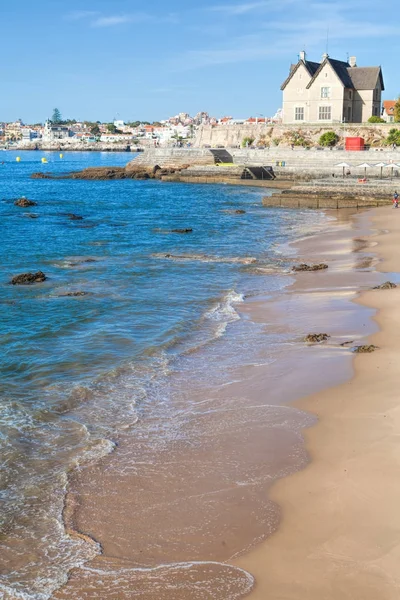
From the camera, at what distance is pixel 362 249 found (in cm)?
2833

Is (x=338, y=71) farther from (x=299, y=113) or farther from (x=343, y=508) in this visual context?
(x=343, y=508)

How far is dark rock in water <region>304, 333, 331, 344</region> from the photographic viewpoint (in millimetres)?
14766

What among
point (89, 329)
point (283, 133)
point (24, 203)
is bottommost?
point (89, 329)

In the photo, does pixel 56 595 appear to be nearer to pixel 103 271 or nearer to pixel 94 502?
pixel 94 502

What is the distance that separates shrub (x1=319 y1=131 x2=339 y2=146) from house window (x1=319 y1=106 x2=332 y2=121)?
612 centimetres

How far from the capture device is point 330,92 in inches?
3081

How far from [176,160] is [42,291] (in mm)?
60878

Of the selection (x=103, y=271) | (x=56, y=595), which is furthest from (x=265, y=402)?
(x=103, y=271)

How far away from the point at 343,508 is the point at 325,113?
77128mm

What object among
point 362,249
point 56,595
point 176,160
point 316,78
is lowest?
point 56,595

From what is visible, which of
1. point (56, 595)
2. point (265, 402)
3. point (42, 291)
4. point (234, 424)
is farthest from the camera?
point (42, 291)

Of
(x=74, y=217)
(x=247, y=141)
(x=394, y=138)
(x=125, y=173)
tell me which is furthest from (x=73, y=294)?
(x=247, y=141)

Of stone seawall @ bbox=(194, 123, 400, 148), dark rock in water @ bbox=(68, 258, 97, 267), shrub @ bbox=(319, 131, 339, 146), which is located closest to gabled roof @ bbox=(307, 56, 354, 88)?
stone seawall @ bbox=(194, 123, 400, 148)

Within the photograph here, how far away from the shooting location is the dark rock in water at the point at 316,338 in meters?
14.8
